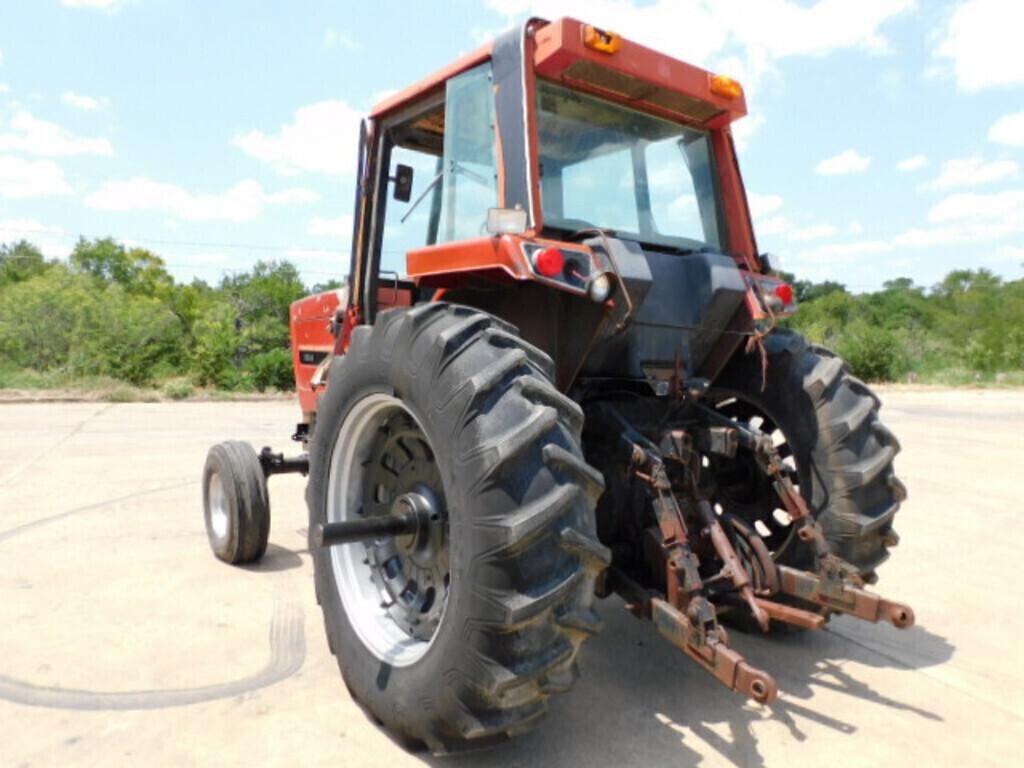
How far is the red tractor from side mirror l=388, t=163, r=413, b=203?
15 millimetres

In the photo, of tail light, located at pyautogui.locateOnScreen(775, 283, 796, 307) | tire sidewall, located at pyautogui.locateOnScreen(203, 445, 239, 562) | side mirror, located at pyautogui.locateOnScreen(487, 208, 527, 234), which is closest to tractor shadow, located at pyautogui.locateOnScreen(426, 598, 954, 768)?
tail light, located at pyautogui.locateOnScreen(775, 283, 796, 307)

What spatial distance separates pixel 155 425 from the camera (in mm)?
12766

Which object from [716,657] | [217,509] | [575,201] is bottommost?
[217,509]

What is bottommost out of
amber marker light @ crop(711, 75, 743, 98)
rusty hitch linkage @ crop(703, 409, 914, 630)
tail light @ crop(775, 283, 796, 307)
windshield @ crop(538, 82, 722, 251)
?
rusty hitch linkage @ crop(703, 409, 914, 630)

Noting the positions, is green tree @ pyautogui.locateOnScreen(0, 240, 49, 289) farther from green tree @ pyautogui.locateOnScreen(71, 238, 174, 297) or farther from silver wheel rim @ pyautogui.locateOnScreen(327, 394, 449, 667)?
silver wheel rim @ pyautogui.locateOnScreen(327, 394, 449, 667)

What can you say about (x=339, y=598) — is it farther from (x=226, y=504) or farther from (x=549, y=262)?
(x=226, y=504)

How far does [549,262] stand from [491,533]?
3.16 ft

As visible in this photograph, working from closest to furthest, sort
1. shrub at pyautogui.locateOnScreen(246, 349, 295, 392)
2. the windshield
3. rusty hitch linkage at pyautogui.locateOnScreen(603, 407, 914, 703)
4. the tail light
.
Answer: rusty hitch linkage at pyautogui.locateOnScreen(603, 407, 914, 703)
the windshield
the tail light
shrub at pyautogui.locateOnScreen(246, 349, 295, 392)

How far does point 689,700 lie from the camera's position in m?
3.03

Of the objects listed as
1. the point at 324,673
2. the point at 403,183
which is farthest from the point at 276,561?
the point at 403,183

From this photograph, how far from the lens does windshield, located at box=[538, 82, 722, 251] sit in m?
3.17

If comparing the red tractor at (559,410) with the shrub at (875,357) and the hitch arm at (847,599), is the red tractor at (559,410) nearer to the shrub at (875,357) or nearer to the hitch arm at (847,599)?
the hitch arm at (847,599)

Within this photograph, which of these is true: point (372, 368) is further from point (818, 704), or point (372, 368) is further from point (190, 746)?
point (818, 704)

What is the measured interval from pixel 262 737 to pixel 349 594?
59 cm
